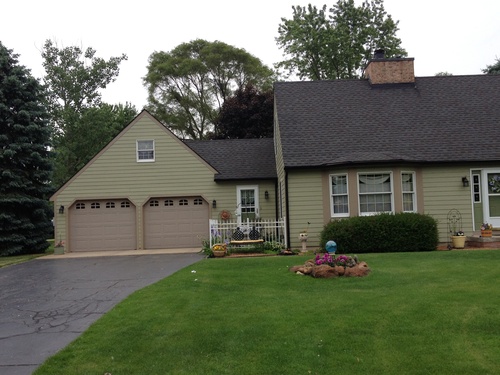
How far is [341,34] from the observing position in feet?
113

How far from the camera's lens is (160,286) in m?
8.84

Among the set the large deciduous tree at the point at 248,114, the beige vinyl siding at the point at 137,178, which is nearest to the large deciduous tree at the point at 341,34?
the large deciduous tree at the point at 248,114

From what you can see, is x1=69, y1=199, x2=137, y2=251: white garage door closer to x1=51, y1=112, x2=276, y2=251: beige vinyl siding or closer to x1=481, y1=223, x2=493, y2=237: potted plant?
x1=51, y1=112, x2=276, y2=251: beige vinyl siding

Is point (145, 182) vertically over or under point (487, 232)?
over

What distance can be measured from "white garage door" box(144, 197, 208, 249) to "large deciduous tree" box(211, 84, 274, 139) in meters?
15.6

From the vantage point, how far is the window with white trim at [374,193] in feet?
50.5

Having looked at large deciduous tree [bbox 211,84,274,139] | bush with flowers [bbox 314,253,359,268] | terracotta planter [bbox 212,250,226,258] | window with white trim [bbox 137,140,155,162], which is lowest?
terracotta planter [bbox 212,250,226,258]

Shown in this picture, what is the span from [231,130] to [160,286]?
1031 inches

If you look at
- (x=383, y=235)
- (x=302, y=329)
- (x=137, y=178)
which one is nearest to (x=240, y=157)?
(x=137, y=178)

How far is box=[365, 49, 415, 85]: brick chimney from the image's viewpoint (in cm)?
1925

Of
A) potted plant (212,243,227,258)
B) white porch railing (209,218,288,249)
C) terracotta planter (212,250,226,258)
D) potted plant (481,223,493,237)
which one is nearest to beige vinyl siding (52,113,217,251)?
white porch railing (209,218,288,249)

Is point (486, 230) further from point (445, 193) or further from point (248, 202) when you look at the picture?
point (248, 202)

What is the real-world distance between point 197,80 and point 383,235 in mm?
32444

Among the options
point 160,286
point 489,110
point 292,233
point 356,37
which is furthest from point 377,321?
point 356,37
